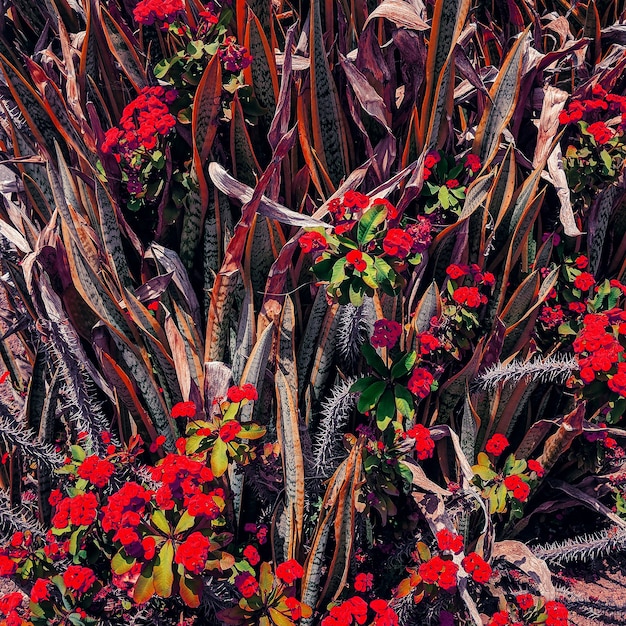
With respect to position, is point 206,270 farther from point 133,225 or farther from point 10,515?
point 10,515

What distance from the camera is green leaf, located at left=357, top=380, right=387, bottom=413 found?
1534 millimetres

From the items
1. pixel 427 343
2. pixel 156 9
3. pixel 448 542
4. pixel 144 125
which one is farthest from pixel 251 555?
pixel 156 9

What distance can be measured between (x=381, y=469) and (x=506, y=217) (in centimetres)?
85

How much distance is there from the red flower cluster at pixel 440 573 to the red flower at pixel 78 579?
79 cm

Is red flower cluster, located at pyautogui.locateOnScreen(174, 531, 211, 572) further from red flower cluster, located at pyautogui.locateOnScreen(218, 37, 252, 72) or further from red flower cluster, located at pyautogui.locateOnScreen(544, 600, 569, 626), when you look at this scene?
red flower cluster, located at pyautogui.locateOnScreen(218, 37, 252, 72)

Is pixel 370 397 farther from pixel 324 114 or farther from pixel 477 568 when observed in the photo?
pixel 324 114

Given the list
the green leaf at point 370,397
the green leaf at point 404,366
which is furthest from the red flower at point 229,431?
the green leaf at point 404,366

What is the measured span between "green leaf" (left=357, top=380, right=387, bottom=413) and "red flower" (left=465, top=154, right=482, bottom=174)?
2.36 ft

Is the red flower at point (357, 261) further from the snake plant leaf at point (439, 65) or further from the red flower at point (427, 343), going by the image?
the snake plant leaf at point (439, 65)

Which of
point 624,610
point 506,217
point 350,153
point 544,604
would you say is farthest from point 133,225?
point 624,610

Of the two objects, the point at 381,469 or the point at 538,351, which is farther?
the point at 538,351

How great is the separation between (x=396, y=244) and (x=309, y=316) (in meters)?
0.49

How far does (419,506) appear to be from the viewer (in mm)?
1695

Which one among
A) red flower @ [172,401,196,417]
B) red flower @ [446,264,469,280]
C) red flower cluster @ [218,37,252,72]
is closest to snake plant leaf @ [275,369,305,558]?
red flower @ [172,401,196,417]
